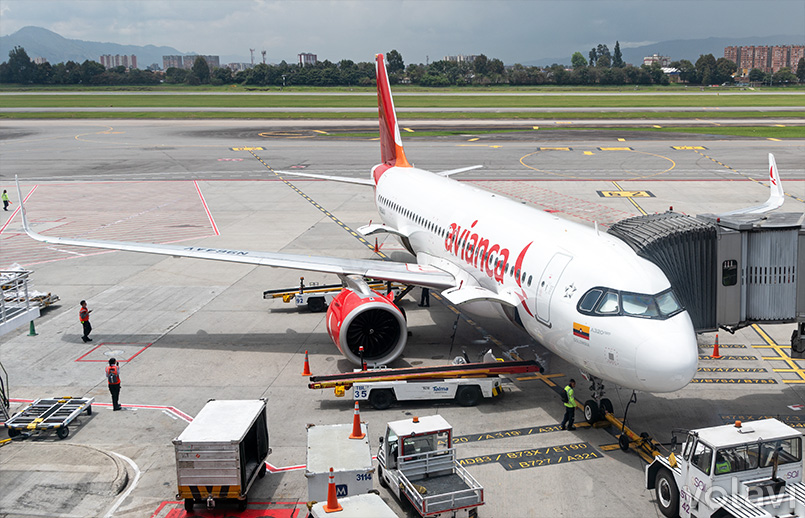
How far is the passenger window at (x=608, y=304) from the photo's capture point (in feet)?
58.1

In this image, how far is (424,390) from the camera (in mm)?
20906

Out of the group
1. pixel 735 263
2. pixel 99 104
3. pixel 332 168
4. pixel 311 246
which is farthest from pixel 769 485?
pixel 99 104

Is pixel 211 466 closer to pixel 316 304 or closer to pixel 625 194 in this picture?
pixel 316 304

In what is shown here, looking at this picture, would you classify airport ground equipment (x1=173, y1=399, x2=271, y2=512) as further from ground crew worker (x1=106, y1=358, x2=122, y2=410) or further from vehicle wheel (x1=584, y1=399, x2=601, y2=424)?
vehicle wheel (x1=584, y1=399, x2=601, y2=424)

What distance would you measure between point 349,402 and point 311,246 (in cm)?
2026

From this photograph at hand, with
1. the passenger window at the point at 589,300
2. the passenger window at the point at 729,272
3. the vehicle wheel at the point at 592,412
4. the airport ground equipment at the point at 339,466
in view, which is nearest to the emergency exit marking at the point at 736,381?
the passenger window at the point at 729,272

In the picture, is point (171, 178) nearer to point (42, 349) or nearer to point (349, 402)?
point (42, 349)

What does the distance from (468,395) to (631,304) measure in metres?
5.74

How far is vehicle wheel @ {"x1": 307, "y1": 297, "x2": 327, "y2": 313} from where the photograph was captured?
30.9m

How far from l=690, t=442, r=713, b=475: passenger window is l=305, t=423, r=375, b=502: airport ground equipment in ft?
21.3

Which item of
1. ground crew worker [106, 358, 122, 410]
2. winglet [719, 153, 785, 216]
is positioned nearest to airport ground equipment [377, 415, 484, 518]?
ground crew worker [106, 358, 122, 410]

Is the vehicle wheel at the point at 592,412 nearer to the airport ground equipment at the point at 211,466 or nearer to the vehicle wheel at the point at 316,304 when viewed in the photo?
the airport ground equipment at the point at 211,466

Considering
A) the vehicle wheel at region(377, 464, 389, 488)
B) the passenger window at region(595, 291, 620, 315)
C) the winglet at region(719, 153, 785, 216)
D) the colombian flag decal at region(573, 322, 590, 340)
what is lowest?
the vehicle wheel at region(377, 464, 389, 488)

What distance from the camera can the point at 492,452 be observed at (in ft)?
60.3
